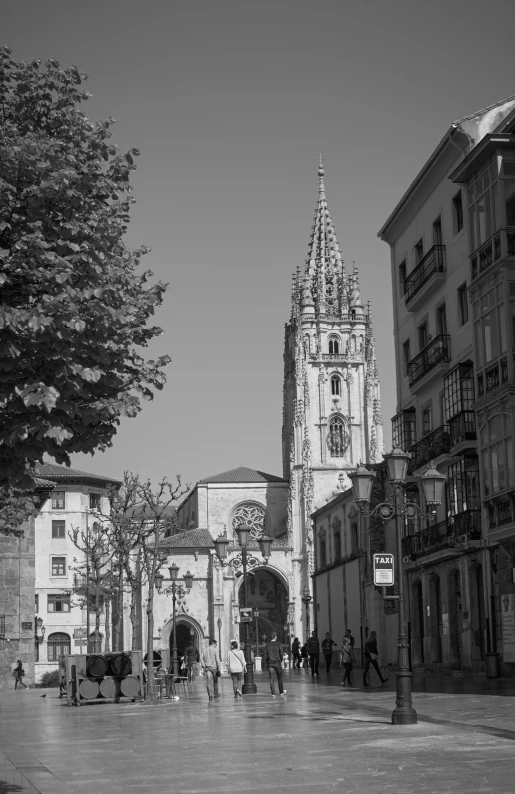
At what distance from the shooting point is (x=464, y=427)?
3619 cm

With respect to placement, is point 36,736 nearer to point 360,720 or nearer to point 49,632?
point 360,720

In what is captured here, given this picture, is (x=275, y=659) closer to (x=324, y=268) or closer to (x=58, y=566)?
(x=58, y=566)

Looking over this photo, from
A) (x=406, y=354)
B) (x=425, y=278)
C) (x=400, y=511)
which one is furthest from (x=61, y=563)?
(x=400, y=511)

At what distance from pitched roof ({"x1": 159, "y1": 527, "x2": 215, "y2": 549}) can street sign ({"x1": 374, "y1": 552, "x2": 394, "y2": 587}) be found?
81503 mm

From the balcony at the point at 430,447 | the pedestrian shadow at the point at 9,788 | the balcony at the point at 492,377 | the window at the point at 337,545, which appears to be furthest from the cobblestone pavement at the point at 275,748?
the window at the point at 337,545

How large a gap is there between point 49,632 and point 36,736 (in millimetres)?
72536

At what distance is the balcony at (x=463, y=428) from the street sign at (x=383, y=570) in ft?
48.4

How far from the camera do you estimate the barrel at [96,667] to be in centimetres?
3250

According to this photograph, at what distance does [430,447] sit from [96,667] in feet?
45.2

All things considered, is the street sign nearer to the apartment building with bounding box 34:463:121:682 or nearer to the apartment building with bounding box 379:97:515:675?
the apartment building with bounding box 379:97:515:675

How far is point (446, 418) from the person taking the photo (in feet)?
127

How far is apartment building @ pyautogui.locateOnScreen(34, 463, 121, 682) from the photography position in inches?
3568

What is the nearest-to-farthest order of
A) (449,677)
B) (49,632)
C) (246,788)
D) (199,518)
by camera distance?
(246,788) → (449,677) → (49,632) → (199,518)

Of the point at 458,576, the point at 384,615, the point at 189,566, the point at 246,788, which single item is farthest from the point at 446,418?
the point at 189,566
